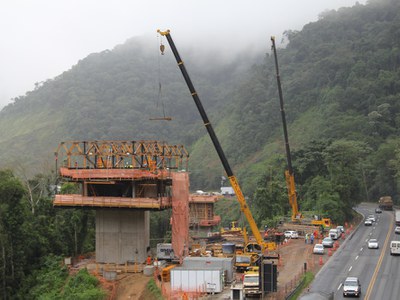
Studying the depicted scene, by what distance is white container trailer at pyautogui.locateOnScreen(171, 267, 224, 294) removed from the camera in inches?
1553


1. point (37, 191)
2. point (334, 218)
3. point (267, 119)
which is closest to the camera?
point (37, 191)

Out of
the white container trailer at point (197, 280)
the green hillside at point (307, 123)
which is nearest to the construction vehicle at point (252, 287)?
the white container trailer at point (197, 280)

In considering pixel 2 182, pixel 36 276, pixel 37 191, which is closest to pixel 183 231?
pixel 36 276

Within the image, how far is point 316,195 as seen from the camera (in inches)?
3541

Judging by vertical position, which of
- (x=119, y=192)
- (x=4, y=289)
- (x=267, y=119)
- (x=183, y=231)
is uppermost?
(x=267, y=119)

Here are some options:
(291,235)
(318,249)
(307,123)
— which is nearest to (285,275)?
(318,249)

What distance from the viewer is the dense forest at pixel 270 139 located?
176 feet

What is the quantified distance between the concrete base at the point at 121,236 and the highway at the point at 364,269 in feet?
51.3

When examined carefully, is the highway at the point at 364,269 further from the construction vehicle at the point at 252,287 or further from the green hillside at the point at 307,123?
the green hillside at the point at 307,123

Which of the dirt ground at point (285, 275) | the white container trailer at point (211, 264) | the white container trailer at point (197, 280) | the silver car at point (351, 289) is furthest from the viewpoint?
the white container trailer at point (211, 264)

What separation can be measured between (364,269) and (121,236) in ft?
71.3

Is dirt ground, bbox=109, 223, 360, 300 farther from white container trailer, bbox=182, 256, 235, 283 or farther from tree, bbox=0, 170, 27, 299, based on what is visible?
tree, bbox=0, 170, 27, 299

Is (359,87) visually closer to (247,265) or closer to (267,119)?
(267,119)

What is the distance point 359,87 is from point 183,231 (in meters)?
100
